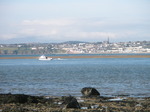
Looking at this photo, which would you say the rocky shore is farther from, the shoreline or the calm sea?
the calm sea

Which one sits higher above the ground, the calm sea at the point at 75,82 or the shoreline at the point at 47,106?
the shoreline at the point at 47,106

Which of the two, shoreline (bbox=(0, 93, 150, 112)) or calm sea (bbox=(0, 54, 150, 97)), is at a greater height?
shoreline (bbox=(0, 93, 150, 112))

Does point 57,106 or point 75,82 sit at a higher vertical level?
point 57,106

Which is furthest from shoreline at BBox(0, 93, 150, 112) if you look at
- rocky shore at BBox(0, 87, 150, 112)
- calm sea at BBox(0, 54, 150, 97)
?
calm sea at BBox(0, 54, 150, 97)

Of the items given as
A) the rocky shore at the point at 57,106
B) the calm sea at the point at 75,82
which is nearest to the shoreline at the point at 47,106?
the rocky shore at the point at 57,106

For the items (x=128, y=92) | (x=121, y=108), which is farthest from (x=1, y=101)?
(x=128, y=92)

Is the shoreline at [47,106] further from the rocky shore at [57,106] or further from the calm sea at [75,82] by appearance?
the calm sea at [75,82]

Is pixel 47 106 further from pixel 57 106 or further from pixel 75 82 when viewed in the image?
pixel 75 82

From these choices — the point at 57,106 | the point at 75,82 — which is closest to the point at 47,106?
the point at 57,106

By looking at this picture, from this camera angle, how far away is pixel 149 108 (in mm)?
17312

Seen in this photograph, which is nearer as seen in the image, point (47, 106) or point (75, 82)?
point (47, 106)

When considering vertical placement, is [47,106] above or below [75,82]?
above

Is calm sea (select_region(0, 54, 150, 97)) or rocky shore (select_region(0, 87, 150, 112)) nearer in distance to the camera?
rocky shore (select_region(0, 87, 150, 112))

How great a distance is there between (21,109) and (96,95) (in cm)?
853
